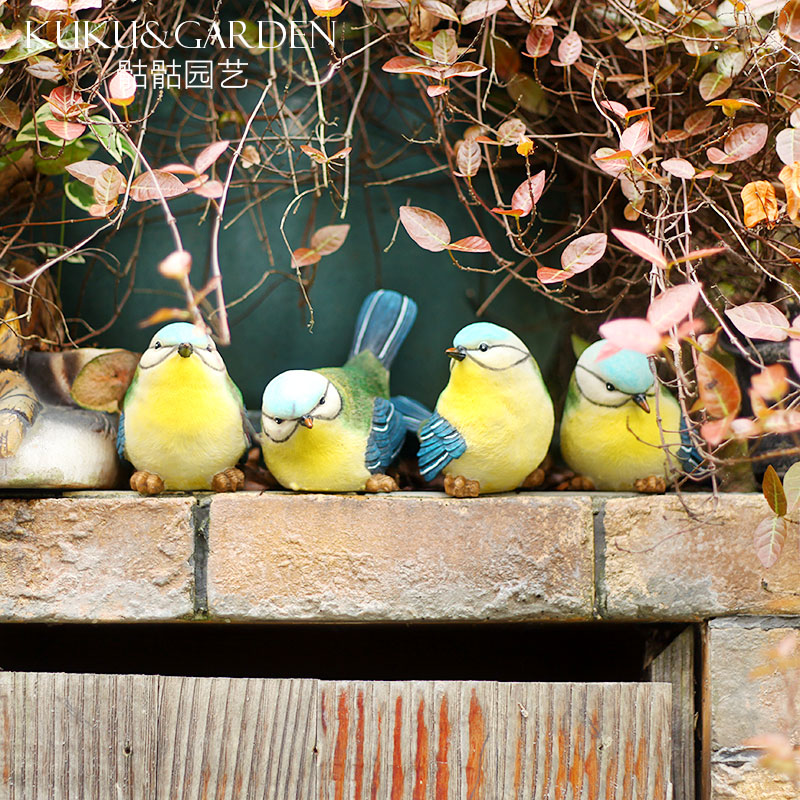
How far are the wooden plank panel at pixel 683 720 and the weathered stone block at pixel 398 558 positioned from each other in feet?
0.69

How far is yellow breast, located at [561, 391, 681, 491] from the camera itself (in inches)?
60.3

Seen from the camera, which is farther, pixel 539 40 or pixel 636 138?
pixel 539 40

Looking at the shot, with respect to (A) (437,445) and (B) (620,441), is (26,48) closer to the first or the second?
(A) (437,445)

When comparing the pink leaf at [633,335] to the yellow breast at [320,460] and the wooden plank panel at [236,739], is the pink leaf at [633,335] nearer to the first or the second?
the yellow breast at [320,460]

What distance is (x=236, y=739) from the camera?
1.42 metres

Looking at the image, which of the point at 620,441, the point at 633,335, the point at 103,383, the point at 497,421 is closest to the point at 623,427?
the point at 620,441

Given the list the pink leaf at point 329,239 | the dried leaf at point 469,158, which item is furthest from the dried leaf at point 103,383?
the dried leaf at point 469,158

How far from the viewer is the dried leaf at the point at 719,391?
3.52ft

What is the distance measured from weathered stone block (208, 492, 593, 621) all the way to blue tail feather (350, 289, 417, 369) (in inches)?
16.4

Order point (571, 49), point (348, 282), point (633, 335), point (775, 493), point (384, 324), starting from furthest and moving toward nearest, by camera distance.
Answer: point (348, 282), point (384, 324), point (571, 49), point (775, 493), point (633, 335)

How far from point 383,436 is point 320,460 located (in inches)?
5.2

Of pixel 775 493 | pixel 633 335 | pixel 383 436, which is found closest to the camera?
pixel 633 335

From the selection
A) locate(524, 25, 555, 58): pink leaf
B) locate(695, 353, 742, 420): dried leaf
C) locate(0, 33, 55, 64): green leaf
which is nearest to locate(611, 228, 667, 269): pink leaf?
locate(695, 353, 742, 420): dried leaf

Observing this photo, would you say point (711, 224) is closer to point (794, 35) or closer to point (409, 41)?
point (794, 35)
